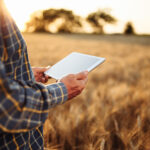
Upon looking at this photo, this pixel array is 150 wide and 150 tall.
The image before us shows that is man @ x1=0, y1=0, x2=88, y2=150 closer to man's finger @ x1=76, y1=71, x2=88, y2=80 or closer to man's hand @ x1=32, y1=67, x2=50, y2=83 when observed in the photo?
man's finger @ x1=76, y1=71, x2=88, y2=80

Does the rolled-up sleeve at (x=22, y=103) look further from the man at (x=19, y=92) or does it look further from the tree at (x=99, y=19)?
the tree at (x=99, y=19)

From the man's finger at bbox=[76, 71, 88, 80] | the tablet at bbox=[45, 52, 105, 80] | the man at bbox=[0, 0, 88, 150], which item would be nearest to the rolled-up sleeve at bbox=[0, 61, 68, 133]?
the man at bbox=[0, 0, 88, 150]

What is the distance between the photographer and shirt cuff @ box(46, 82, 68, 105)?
18.2 inches

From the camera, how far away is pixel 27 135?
54 cm

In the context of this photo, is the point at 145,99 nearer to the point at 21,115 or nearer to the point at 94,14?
the point at 21,115

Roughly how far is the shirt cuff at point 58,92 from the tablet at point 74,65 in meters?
0.17

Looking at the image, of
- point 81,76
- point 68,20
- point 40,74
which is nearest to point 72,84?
point 81,76

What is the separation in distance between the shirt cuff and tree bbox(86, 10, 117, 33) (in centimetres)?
2375

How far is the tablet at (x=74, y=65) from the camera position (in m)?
0.66

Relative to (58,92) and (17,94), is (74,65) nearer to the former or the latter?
(58,92)

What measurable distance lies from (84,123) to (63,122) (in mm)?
172

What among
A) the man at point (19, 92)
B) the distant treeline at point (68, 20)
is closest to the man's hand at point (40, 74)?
→ the man at point (19, 92)

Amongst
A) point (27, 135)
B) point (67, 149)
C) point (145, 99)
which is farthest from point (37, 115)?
point (145, 99)

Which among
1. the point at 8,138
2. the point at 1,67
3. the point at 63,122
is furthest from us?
the point at 63,122
